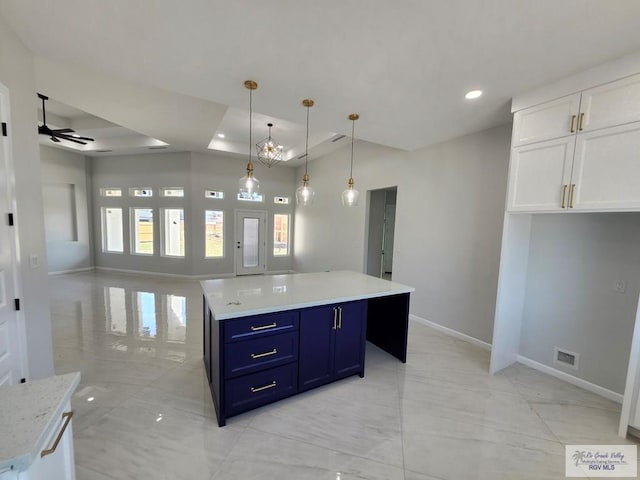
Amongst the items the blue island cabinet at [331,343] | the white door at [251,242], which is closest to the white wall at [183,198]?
the white door at [251,242]

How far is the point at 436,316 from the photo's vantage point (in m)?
3.73

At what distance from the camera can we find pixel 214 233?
260 inches

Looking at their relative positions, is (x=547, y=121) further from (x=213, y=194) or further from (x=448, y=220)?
(x=213, y=194)

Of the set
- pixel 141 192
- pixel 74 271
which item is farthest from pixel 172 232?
pixel 74 271

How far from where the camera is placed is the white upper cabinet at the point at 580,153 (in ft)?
5.79

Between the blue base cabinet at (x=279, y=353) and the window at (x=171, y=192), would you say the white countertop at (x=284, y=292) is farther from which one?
the window at (x=171, y=192)

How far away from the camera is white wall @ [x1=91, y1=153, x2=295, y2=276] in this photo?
626cm

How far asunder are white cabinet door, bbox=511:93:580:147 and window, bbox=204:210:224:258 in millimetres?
6217

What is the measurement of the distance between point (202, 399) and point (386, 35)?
308 cm

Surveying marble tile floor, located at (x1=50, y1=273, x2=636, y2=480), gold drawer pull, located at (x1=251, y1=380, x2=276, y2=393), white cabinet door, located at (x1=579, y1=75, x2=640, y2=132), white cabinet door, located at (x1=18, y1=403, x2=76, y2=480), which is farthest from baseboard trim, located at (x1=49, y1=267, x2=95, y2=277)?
white cabinet door, located at (x1=579, y1=75, x2=640, y2=132)

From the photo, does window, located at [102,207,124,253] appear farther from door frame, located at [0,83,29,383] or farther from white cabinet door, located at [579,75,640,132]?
white cabinet door, located at [579,75,640,132]

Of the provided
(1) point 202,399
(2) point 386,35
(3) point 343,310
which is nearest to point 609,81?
(2) point 386,35

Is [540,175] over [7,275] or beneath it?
over

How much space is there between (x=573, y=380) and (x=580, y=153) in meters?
2.16
